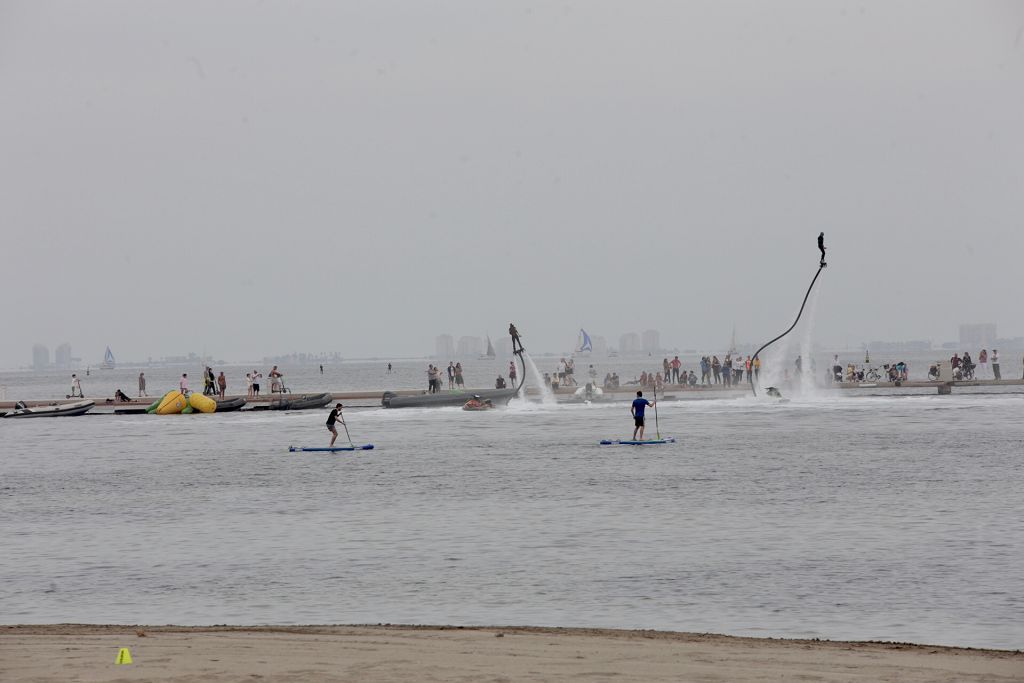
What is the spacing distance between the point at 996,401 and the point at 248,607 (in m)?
64.0

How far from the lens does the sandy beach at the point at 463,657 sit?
11.8 metres

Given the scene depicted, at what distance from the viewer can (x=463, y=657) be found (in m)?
12.8

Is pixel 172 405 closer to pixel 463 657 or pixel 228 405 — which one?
pixel 228 405

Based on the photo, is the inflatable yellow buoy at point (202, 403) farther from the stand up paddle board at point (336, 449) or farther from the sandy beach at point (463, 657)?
the sandy beach at point (463, 657)

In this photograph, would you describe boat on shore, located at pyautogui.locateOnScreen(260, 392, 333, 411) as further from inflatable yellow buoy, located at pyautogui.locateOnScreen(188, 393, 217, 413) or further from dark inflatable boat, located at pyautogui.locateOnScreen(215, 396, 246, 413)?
inflatable yellow buoy, located at pyautogui.locateOnScreen(188, 393, 217, 413)

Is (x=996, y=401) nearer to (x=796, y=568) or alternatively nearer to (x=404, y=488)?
(x=404, y=488)

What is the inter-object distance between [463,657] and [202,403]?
6513 cm

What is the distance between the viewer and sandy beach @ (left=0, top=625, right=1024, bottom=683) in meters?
11.8

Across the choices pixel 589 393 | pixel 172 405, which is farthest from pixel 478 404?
pixel 172 405

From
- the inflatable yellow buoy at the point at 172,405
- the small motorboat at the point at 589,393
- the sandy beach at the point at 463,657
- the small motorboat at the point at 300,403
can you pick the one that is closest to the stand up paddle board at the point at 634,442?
the small motorboat at the point at 589,393

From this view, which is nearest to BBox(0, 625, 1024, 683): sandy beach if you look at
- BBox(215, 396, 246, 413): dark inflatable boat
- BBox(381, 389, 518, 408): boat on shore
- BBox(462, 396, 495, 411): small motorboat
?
BBox(462, 396, 495, 411): small motorboat

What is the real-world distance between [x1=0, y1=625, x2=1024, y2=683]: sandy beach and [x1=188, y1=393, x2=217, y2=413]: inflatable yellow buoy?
202 feet

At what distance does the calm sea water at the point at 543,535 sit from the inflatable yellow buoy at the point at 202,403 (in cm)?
2437

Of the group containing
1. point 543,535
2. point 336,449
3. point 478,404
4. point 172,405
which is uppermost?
point 172,405
